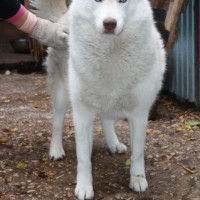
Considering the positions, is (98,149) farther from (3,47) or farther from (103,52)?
(3,47)

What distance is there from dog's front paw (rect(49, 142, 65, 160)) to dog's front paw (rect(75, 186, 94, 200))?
1.87 feet

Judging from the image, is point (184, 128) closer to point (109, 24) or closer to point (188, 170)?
point (188, 170)

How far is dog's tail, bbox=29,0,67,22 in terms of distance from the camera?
10.4 ft

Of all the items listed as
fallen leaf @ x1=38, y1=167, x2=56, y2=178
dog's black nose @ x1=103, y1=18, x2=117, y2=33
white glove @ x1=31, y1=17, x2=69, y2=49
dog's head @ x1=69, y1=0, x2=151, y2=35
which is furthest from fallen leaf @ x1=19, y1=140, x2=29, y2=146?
dog's black nose @ x1=103, y1=18, x2=117, y2=33

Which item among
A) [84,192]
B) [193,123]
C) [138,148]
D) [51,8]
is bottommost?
[193,123]

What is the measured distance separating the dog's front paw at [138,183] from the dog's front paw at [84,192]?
0.81ft

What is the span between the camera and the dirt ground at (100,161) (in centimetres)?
269

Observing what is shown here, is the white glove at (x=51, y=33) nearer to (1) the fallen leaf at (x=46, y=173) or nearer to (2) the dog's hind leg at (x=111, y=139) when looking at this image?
(2) the dog's hind leg at (x=111, y=139)

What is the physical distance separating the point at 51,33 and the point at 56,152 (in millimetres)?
807

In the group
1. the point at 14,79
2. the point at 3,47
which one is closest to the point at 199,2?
the point at 14,79

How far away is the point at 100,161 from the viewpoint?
313 centimetres

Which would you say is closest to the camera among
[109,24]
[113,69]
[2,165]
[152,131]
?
[109,24]

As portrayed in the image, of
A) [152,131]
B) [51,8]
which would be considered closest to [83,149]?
[51,8]

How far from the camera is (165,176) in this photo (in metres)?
2.89
